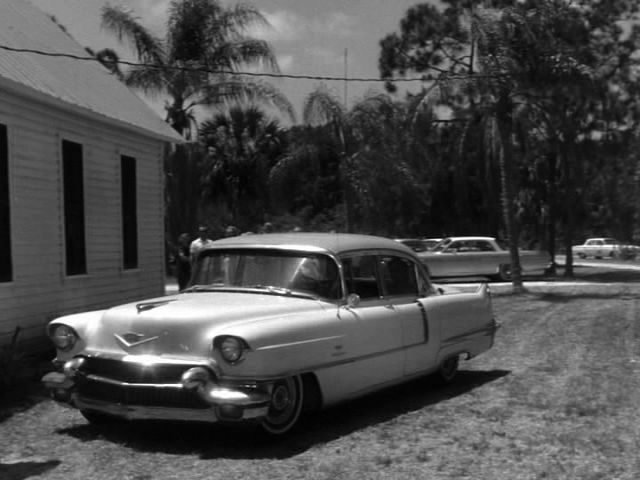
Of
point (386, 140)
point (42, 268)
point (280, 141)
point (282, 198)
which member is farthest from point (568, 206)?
point (42, 268)

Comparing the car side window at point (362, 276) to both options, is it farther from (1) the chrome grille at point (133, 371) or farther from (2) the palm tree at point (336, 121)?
(2) the palm tree at point (336, 121)

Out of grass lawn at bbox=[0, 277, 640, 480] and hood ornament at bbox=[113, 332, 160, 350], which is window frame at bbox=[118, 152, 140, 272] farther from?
hood ornament at bbox=[113, 332, 160, 350]

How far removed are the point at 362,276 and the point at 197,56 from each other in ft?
66.2

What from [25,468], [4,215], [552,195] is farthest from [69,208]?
[552,195]

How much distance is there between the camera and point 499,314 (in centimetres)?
1555

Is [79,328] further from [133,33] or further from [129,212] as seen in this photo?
[133,33]

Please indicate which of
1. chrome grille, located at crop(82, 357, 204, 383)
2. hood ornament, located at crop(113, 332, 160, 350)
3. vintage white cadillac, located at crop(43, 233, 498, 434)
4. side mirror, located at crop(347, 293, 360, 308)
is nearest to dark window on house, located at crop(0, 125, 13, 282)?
vintage white cadillac, located at crop(43, 233, 498, 434)

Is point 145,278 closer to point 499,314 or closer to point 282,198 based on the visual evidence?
point 499,314

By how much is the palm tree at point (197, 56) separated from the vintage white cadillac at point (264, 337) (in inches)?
700

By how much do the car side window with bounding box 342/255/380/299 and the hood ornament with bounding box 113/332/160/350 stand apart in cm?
179

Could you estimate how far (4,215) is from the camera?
9938mm

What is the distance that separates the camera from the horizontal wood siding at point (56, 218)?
33.4 feet

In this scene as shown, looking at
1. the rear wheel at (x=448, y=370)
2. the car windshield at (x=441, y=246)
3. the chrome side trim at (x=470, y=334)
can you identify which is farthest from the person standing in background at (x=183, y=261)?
the car windshield at (x=441, y=246)

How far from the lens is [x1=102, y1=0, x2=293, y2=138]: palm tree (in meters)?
25.0
